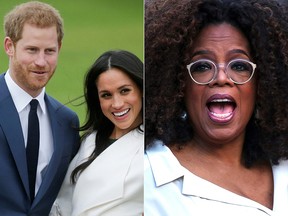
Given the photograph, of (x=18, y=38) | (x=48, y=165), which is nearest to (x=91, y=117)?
(x=48, y=165)

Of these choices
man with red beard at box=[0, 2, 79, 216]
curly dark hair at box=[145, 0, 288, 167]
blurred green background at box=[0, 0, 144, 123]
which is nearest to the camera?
curly dark hair at box=[145, 0, 288, 167]

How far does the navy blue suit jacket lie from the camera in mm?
2506

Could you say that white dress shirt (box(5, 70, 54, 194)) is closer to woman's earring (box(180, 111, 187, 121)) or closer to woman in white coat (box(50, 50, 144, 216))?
woman in white coat (box(50, 50, 144, 216))

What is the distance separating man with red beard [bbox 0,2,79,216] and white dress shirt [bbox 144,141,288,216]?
0.45 m

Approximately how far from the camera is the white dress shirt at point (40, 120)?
2584mm

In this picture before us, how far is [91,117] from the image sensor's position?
8.69 feet

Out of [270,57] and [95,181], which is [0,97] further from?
[270,57]

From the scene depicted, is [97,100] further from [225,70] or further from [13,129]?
[225,70]

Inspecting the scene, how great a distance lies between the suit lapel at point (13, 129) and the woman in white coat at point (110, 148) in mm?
228

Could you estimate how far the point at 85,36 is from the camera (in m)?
2.67

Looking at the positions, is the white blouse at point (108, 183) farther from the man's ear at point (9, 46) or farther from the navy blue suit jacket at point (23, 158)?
the man's ear at point (9, 46)

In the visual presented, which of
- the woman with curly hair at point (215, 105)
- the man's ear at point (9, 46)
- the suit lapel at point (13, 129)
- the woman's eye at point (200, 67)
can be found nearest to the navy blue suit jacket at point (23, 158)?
the suit lapel at point (13, 129)

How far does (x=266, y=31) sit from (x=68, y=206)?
1.23 m

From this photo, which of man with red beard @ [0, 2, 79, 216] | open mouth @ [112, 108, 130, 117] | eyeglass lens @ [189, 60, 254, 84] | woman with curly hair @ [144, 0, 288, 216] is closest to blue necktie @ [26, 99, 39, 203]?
man with red beard @ [0, 2, 79, 216]
